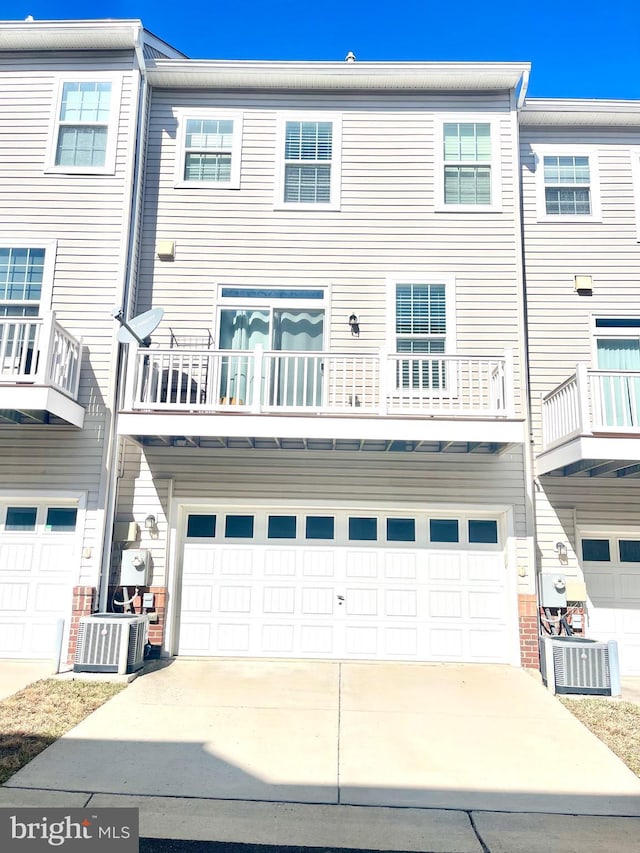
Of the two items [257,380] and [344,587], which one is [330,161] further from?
[344,587]

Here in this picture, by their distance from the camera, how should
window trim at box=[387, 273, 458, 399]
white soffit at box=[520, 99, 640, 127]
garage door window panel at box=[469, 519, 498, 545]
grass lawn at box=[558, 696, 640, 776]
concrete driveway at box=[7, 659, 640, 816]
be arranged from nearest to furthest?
1. concrete driveway at box=[7, 659, 640, 816]
2. grass lawn at box=[558, 696, 640, 776]
3. garage door window panel at box=[469, 519, 498, 545]
4. window trim at box=[387, 273, 458, 399]
5. white soffit at box=[520, 99, 640, 127]

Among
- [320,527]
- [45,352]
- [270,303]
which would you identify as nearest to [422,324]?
[270,303]

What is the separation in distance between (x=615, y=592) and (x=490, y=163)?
7.19m

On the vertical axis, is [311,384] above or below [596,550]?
above

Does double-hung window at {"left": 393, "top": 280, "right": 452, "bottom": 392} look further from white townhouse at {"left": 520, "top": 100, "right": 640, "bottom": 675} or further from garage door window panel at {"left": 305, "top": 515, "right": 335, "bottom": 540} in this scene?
garage door window panel at {"left": 305, "top": 515, "right": 335, "bottom": 540}

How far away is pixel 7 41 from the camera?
9195 mm

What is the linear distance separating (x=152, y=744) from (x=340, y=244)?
7431 mm

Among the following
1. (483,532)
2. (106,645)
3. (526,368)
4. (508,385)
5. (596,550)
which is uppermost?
(526,368)

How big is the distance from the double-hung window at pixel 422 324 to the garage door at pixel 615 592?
137 inches

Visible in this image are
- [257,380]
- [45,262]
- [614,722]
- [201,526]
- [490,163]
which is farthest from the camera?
[490,163]

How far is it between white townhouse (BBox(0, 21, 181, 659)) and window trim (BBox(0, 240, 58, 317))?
0.02 m

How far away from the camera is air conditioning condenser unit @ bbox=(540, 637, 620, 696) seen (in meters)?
6.95

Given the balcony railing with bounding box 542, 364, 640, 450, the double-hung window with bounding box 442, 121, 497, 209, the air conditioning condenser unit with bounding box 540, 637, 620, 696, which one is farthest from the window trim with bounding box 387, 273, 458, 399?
the air conditioning condenser unit with bounding box 540, 637, 620, 696

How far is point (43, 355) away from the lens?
7.23 metres
